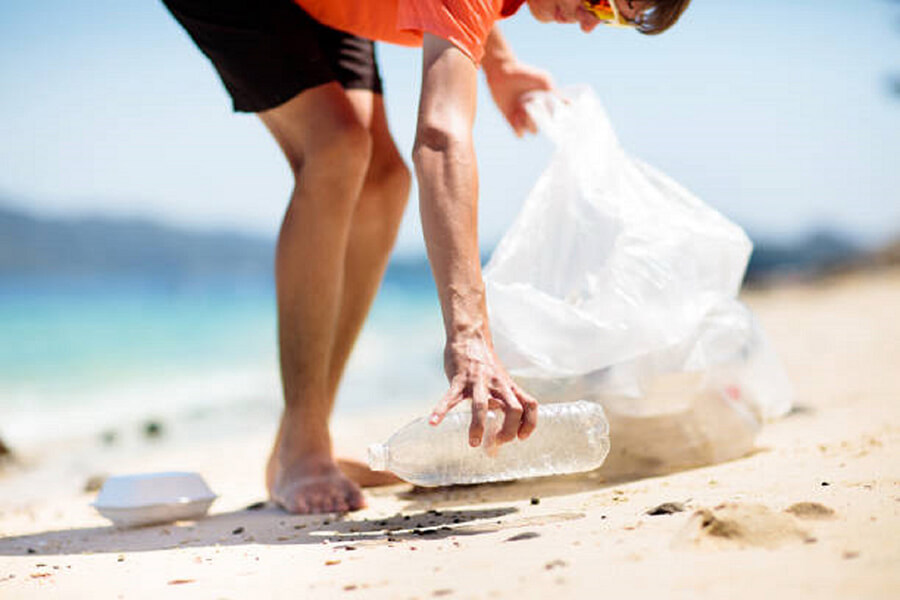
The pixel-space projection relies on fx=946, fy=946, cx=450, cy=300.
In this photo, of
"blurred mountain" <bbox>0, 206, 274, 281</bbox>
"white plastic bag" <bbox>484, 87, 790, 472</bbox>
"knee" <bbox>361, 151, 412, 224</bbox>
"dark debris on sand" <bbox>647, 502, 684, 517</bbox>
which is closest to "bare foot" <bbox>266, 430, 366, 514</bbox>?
"white plastic bag" <bbox>484, 87, 790, 472</bbox>

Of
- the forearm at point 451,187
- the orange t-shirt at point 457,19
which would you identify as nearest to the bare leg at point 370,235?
the orange t-shirt at point 457,19

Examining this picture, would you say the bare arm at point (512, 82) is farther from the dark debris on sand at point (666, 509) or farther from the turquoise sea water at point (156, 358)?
the turquoise sea water at point (156, 358)

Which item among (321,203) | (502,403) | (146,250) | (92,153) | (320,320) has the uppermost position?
(92,153)

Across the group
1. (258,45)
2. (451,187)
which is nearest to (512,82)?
(258,45)

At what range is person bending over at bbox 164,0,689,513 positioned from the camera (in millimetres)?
1672

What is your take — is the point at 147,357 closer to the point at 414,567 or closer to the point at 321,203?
the point at 321,203

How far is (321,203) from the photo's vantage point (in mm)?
2182

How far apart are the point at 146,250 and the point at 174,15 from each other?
17.8 meters

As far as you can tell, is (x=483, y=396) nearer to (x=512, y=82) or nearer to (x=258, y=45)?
(x=258, y=45)

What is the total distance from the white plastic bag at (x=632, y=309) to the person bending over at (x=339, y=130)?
292 mm

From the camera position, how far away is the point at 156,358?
29.8 feet

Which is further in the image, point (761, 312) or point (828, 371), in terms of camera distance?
point (761, 312)

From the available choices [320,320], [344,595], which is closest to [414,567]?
[344,595]

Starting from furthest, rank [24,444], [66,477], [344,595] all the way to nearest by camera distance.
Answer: [24,444] < [66,477] < [344,595]
